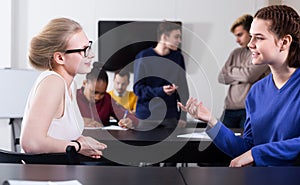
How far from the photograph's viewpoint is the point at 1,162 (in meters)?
1.83

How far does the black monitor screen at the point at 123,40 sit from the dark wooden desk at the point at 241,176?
3.43 m

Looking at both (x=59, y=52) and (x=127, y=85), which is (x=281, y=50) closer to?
Answer: (x=59, y=52)

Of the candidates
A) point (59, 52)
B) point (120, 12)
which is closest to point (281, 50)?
point (59, 52)

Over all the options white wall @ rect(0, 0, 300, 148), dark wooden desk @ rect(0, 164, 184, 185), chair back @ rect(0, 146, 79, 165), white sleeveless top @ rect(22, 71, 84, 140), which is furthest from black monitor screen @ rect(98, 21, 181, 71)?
dark wooden desk @ rect(0, 164, 184, 185)

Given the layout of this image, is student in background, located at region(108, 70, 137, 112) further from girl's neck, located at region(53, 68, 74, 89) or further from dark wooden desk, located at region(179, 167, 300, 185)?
dark wooden desk, located at region(179, 167, 300, 185)

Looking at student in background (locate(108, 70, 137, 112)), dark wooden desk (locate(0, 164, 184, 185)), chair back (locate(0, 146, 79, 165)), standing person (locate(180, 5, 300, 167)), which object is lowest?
student in background (locate(108, 70, 137, 112))

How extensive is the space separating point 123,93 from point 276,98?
8.73ft

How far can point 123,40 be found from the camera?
505 cm

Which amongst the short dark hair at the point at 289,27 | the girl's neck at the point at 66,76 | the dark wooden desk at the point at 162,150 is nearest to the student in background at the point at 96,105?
the dark wooden desk at the point at 162,150

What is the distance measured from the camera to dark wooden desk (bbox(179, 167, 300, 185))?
4.84 feet

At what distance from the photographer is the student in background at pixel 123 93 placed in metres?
4.52

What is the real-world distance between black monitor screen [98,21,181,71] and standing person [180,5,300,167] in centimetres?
298

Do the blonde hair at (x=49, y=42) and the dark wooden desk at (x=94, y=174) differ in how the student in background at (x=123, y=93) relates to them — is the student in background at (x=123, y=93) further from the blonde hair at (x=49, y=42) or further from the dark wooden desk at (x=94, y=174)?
the dark wooden desk at (x=94, y=174)

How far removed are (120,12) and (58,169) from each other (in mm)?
3534
